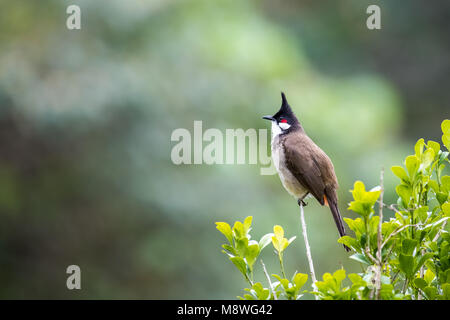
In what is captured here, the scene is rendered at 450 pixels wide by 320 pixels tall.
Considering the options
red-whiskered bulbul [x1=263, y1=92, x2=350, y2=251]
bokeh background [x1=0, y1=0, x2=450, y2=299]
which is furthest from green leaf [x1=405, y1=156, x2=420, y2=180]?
bokeh background [x1=0, y1=0, x2=450, y2=299]

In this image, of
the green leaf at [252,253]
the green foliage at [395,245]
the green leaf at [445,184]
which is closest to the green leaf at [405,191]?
the green foliage at [395,245]

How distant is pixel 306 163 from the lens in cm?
254

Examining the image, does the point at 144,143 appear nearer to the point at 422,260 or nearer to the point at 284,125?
the point at 284,125

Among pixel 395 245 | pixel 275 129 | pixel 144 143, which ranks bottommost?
pixel 395 245

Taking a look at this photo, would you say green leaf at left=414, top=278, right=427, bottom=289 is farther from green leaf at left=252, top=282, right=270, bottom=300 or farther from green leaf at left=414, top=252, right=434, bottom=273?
green leaf at left=252, top=282, right=270, bottom=300

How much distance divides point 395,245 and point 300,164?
4.06 feet

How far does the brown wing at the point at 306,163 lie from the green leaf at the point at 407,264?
4.02 ft

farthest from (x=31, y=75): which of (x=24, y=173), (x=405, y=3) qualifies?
(x=405, y=3)

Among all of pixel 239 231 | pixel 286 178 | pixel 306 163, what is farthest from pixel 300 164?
pixel 239 231

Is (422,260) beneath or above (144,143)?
beneath

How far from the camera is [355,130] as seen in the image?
4.98m
